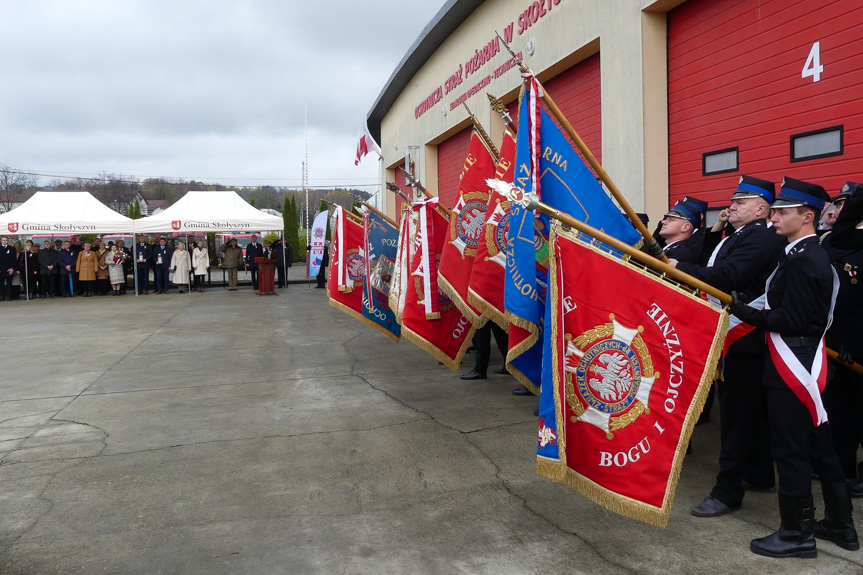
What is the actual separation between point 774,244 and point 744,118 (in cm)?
391

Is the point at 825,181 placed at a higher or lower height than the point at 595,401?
higher

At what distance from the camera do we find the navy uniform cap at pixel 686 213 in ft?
15.6

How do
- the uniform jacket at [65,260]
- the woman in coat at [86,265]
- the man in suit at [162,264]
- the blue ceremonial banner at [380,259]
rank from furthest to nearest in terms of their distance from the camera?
the man in suit at [162,264] → the woman in coat at [86,265] → the uniform jacket at [65,260] → the blue ceremonial banner at [380,259]

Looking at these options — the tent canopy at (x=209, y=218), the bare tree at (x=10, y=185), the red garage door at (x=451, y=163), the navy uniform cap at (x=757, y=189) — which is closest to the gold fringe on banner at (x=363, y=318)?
the navy uniform cap at (x=757, y=189)

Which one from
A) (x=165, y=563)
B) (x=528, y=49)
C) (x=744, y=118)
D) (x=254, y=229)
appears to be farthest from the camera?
(x=254, y=229)

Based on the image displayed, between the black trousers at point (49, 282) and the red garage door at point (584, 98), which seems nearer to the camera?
the red garage door at point (584, 98)

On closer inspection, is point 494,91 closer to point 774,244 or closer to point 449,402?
point 449,402

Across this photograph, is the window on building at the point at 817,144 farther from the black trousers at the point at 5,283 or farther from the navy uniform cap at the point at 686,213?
the black trousers at the point at 5,283

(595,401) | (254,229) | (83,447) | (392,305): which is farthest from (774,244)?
(254,229)

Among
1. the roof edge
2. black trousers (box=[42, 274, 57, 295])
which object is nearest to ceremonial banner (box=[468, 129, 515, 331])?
the roof edge

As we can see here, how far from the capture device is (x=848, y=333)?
4.12m

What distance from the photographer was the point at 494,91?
12.9 m

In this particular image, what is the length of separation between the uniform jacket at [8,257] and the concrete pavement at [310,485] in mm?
12854

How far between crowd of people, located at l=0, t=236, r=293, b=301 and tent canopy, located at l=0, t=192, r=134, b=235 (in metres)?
0.74
